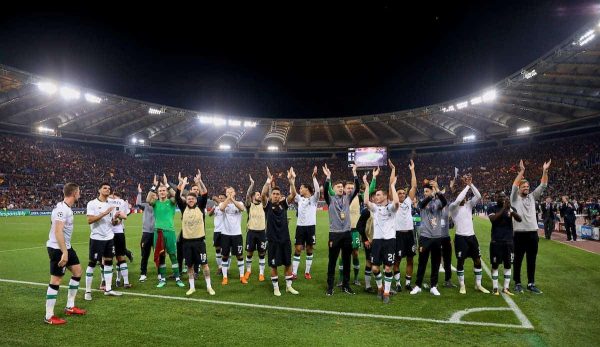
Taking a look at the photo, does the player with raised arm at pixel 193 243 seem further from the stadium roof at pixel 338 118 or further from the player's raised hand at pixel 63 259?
the stadium roof at pixel 338 118

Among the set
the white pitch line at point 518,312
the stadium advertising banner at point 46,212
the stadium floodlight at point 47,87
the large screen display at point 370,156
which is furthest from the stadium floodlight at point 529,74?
the stadium advertising banner at point 46,212

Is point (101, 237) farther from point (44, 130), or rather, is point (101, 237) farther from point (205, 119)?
point (44, 130)

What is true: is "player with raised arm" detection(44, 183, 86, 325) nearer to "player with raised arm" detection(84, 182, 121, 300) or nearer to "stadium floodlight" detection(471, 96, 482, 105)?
"player with raised arm" detection(84, 182, 121, 300)

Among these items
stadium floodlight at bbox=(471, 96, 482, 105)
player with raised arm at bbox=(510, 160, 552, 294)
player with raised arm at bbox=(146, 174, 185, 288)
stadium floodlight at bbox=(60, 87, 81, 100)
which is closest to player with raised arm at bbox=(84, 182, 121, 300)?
player with raised arm at bbox=(146, 174, 185, 288)

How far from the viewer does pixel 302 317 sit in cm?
652

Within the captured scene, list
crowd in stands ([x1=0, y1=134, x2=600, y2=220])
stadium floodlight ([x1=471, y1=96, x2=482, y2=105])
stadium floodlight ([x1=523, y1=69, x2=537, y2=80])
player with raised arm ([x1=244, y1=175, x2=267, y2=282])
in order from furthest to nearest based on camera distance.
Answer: stadium floodlight ([x1=471, y1=96, x2=482, y2=105]), crowd in stands ([x1=0, y1=134, x2=600, y2=220]), stadium floodlight ([x1=523, y1=69, x2=537, y2=80]), player with raised arm ([x1=244, y1=175, x2=267, y2=282])

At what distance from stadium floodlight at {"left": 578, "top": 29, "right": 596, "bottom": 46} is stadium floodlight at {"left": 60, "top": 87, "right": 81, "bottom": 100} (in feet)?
130

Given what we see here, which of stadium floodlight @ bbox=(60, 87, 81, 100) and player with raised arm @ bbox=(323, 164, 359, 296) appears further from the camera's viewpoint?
stadium floodlight @ bbox=(60, 87, 81, 100)

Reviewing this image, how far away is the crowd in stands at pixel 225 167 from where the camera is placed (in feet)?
123

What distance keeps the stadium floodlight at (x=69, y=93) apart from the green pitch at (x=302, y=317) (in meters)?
29.9

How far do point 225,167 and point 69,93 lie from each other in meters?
27.2

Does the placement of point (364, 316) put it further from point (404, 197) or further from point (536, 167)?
point (536, 167)

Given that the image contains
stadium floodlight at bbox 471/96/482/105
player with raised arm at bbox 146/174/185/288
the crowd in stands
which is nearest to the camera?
player with raised arm at bbox 146/174/185/288

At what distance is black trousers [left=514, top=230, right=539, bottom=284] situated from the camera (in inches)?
330
